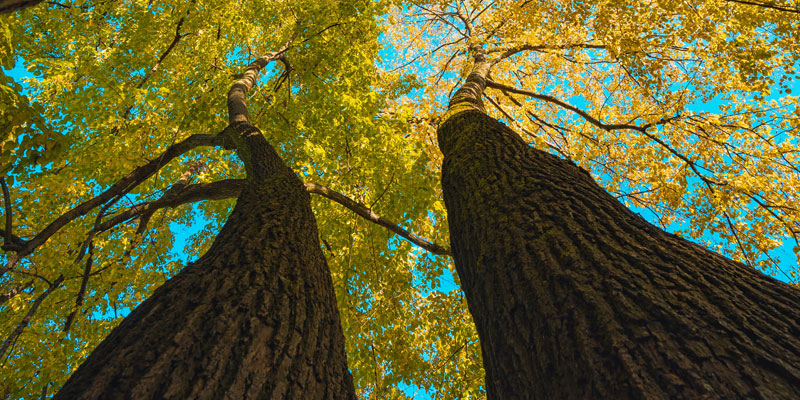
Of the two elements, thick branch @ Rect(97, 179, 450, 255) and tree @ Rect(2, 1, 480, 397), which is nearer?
thick branch @ Rect(97, 179, 450, 255)

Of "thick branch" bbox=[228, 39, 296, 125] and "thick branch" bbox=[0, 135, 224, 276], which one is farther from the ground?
"thick branch" bbox=[228, 39, 296, 125]

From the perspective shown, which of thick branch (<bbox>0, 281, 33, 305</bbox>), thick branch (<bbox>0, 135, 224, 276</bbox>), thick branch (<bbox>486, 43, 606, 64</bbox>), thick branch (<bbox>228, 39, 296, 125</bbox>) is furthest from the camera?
thick branch (<bbox>486, 43, 606, 64</bbox>)

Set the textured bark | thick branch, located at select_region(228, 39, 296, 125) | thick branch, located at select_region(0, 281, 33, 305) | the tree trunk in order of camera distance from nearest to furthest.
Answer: the textured bark
the tree trunk
thick branch, located at select_region(0, 281, 33, 305)
thick branch, located at select_region(228, 39, 296, 125)

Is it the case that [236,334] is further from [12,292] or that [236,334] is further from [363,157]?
[12,292]

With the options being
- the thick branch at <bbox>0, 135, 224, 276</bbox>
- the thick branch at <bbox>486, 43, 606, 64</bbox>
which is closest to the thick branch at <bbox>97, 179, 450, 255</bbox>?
the thick branch at <bbox>0, 135, 224, 276</bbox>

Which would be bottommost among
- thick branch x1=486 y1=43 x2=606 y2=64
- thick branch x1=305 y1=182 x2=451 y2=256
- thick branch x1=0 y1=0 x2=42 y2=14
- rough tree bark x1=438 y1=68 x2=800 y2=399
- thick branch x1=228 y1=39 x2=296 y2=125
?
rough tree bark x1=438 y1=68 x2=800 y2=399

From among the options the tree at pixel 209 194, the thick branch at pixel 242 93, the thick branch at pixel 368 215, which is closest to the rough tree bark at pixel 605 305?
the tree at pixel 209 194

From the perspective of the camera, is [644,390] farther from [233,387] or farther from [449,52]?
[449,52]

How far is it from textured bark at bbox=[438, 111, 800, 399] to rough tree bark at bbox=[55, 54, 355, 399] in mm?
908

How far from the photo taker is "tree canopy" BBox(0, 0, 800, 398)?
526 cm

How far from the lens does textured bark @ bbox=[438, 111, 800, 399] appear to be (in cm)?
115

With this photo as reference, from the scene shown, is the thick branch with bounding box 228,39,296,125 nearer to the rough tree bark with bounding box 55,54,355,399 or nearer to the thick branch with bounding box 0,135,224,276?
the thick branch with bounding box 0,135,224,276

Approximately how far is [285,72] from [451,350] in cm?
750

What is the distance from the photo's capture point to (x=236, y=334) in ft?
5.12
